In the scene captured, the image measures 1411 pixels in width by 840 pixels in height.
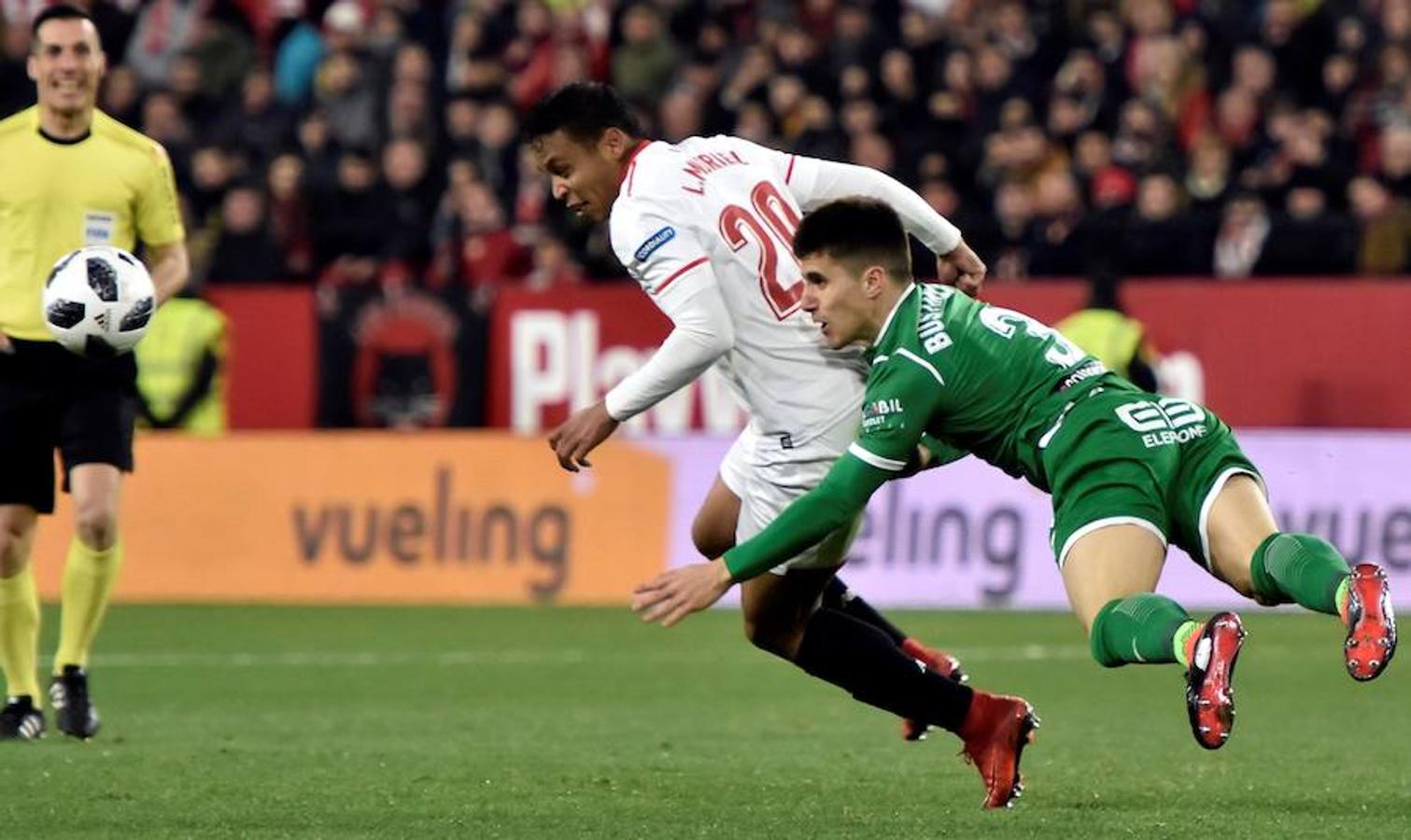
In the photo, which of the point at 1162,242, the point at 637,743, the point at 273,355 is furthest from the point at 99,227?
the point at 1162,242

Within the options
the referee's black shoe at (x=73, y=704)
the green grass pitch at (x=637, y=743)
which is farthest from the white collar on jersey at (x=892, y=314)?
the referee's black shoe at (x=73, y=704)

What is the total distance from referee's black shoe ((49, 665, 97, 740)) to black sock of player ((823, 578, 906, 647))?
2653 mm

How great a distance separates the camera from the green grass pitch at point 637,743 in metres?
7.49

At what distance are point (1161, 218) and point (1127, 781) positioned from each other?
9245 mm

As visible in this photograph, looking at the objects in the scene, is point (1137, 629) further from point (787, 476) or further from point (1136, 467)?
point (787, 476)

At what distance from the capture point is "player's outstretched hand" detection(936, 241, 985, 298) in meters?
8.40

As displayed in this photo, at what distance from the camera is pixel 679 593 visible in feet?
22.1

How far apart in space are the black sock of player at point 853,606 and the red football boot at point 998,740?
78cm

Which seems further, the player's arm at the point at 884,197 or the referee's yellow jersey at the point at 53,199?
the referee's yellow jersey at the point at 53,199

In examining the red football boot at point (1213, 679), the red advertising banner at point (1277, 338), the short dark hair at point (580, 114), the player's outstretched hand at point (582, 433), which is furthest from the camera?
the red advertising banner at point (1277, 338)

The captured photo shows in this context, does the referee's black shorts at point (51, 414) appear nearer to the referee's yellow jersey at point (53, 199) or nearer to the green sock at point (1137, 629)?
the referee's yellow jersey at point (53, 199)

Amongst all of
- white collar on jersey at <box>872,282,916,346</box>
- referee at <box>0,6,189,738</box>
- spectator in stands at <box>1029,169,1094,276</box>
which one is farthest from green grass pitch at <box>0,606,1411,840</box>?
spectator in stands at <box>1029,169,1094,276</box>

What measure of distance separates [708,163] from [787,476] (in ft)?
3.16

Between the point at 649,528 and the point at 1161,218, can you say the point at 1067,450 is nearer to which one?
the point at 649,528
